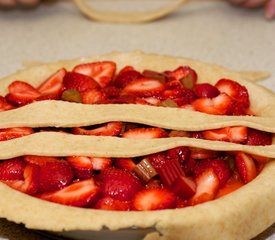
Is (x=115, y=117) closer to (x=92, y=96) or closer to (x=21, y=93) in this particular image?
(x=92, y=96)

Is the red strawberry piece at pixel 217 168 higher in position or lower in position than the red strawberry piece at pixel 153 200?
higher

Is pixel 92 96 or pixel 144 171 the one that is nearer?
pixel 144 171

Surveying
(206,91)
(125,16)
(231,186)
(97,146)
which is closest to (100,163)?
(97,146)

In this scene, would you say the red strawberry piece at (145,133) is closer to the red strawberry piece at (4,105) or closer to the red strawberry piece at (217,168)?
the red strawberry piece at (217,168)

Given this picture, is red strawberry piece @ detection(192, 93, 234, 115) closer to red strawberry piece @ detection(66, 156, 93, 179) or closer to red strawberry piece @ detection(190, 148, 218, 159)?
red strawberry piece @ detection(190, 148, 218, 159)

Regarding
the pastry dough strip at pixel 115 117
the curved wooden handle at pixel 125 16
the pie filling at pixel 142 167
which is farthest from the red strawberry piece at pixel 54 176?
the curved wooden handle at pixel 125 16

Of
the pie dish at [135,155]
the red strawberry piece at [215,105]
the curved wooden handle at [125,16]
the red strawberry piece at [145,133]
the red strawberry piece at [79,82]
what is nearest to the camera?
the pie dish at [135,155]

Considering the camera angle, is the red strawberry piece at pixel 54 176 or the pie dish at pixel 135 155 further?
the red strawberry piece at pixel 54 176

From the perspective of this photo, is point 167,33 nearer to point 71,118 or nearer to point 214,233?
point 71,118
